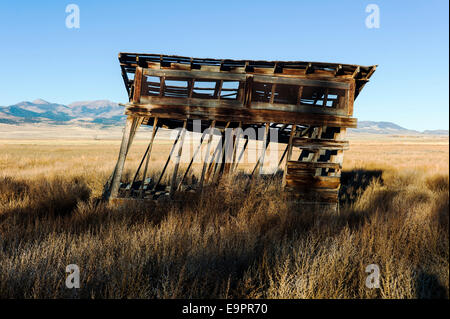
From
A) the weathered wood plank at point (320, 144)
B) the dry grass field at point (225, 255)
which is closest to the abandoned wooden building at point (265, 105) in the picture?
the weathered wood plank at point (320, 144)

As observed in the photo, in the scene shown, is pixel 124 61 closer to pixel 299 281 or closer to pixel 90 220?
pixel 90 220

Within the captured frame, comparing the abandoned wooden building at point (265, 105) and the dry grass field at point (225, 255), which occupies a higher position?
the abandoned wooden building at point (265, 105)

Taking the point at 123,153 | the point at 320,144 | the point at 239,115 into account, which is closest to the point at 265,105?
the point at 239,115

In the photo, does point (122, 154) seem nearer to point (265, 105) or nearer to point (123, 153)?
point (123, 153)

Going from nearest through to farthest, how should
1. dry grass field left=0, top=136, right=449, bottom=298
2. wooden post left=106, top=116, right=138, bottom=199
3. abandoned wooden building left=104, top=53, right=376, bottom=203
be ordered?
dry grass field left=0, top=136, right=449, bottom=298 < wooden post left=106, top=116, right=138, bottom=199 < abandoned wooden building left=104, top=53, right=376, bottom=203

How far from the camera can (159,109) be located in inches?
282

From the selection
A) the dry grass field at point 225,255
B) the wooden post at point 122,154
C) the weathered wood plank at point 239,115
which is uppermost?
the weathered wood plank at point 239,115

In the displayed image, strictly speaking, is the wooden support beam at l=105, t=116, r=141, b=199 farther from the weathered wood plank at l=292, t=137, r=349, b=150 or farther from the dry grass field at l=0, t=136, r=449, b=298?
the weathered wood plank at l=292, t=137, r=349, b=150

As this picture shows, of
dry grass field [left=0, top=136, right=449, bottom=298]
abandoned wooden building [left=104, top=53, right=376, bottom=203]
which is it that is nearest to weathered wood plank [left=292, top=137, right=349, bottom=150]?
abandoned wooden building [left=104, top=53, right=376, bottom=203]

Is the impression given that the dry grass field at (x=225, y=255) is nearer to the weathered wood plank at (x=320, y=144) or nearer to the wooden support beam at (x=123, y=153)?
the wooden support beam at (x=123, y=153)

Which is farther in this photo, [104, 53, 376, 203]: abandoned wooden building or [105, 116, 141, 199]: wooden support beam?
[104, 53, 376, 203]: abandoned wooden building

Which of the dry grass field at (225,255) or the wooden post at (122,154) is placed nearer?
the dry grass field at (225,255)
